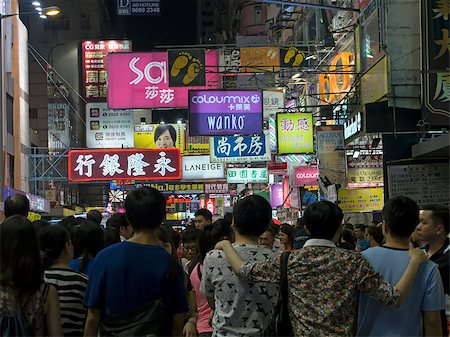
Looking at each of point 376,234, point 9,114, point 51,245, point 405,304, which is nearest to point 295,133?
point 376,234

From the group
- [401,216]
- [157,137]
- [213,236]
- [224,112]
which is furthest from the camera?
[157,137]

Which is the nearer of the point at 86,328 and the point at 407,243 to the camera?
the point at 86,328

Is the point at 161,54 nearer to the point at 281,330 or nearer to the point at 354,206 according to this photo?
the point at 354,206

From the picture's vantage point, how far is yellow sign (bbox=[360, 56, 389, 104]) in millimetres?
16144

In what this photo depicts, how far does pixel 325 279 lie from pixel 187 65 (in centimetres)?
1755

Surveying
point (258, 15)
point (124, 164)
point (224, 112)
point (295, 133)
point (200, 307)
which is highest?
point (258, 15)

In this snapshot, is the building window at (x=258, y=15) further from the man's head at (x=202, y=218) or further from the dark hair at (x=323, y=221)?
the dark hair at (x=323, y=221)

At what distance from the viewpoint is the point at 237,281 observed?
5.35 m

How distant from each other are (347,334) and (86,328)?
1559mm

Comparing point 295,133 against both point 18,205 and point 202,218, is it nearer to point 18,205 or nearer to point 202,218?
point 202,218

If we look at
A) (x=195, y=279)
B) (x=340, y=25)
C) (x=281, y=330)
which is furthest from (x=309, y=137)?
(x=281, y=330)

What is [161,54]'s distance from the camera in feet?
74.4

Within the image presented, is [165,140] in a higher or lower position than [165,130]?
lower

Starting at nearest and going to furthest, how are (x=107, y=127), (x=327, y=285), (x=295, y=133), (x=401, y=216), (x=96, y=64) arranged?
(x=327, y=285), (x=401, y=216), (x=295, y=133), (x=107, y=127), (x=96, y=64)
